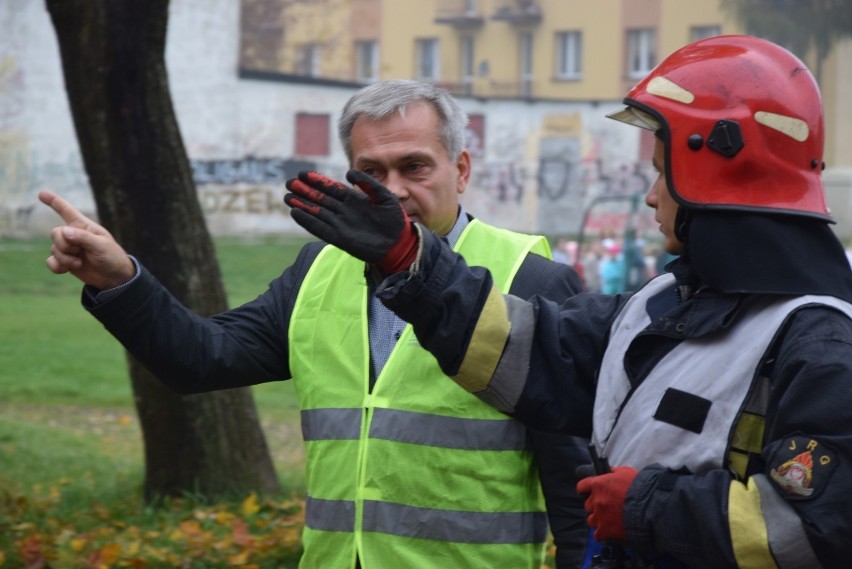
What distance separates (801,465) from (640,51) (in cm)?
3616

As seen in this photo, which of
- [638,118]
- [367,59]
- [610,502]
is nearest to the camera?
[610,502]

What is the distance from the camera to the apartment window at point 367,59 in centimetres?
4050

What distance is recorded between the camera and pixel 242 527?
5699 millimetres

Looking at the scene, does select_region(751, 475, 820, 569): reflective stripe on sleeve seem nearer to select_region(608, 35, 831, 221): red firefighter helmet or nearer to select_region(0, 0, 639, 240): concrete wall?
select_region(608, 35, 831, 221): red firefighter helmet

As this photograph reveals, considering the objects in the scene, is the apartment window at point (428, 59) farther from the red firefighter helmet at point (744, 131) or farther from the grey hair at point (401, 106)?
the red firefighter helmet at point (744, 131)

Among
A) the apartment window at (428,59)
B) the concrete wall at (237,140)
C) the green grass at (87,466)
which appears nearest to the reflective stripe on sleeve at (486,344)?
the green grass at (87,466)

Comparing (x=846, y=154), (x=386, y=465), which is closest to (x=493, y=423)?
(x=386, y=465)

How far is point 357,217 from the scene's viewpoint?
2414mm

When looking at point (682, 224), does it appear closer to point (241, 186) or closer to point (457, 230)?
point (457, 230)

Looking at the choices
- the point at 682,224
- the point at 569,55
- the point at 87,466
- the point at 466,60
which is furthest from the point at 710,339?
the point at 466,60

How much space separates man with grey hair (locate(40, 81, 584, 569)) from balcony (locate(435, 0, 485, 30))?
37.8 metres

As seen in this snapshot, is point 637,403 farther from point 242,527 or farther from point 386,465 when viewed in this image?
point 242,527

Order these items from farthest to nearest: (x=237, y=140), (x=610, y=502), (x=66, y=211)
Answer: (x=237, y=140) < (x=66, y=211) < (x=610, y=502)

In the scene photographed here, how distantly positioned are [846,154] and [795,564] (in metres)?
30.8
